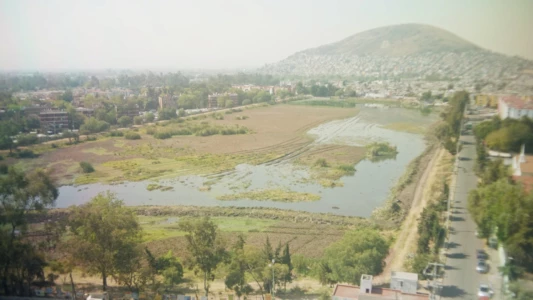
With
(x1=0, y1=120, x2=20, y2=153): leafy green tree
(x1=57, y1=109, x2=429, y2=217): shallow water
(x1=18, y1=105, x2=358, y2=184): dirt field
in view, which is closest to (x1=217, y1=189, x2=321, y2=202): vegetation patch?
(x1=57, y1=109, x2=429, y2=217): shallow water

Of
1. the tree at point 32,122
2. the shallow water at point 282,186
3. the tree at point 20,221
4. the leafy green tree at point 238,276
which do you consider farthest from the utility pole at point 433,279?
the tree at point 32,122

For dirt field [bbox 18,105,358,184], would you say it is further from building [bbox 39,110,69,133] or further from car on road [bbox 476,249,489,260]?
car on road [bbox 476,249,489,260]

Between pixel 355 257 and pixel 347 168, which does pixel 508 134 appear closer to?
pixel 347 168

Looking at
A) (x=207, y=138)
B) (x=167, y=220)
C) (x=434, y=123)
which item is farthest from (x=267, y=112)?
(x=167, y=220)

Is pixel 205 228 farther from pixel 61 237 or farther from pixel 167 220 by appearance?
pixel 61 237

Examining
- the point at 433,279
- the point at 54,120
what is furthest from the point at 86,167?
the point at 433,279

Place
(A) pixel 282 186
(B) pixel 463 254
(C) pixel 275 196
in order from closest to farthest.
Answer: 1. (B) pixel 463 254
2. (C) pixel 275 196
3. (A) pixel 282 186
